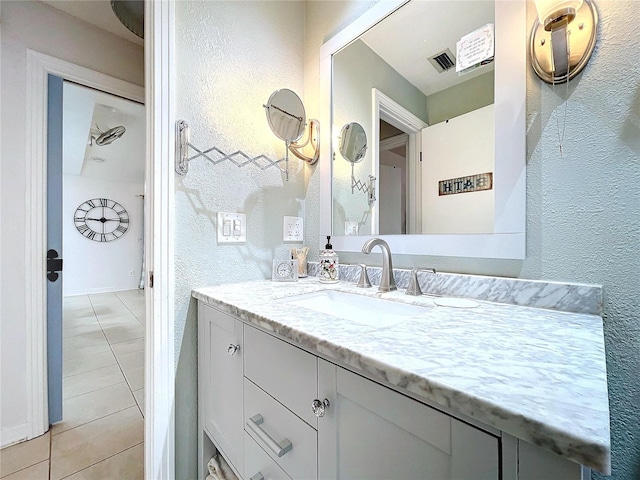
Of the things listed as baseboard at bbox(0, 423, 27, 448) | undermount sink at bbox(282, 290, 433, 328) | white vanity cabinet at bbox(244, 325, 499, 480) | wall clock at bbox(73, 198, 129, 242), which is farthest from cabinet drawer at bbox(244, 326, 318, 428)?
wall clock at bbox(73, 198, 129, 242)

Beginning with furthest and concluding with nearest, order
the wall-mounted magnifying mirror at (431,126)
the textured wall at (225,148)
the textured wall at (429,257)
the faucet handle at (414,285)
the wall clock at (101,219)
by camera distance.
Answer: the wall clock at (101,219), the textured wall at (225,148), the faucet handle at (414,285), the wall-mounted magnifying mirror at (431,126), the textured wall at (429,257)

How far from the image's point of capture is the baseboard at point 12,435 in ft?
4.32

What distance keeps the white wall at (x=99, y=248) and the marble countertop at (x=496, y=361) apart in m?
6.22

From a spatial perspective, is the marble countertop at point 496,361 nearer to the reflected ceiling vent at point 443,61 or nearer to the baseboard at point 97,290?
the reflected ceiling vent at point 443,61

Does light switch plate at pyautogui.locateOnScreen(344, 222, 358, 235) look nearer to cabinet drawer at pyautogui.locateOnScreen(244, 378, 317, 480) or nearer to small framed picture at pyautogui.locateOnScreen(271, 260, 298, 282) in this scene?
small framed picture at pyautogui.locateOnScreen(271, 260, 298, 282)

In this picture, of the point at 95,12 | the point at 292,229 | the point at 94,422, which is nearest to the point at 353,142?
the point at 292,229

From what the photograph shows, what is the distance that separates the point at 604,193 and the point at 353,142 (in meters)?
0.88

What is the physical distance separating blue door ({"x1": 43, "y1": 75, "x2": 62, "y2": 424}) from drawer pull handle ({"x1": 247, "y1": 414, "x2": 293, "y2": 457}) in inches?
56.5

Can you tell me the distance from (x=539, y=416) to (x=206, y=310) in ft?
3.07

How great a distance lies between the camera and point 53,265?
1.47 metres

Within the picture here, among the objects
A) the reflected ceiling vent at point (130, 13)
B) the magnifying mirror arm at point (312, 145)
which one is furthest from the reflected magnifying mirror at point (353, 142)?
the reflected ceiling vent at point (130, 13)

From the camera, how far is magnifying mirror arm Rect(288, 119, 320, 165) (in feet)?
4.44

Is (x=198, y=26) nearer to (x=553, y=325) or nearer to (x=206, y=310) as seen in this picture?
(x=206, y=310)

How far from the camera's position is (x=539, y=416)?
291mm
